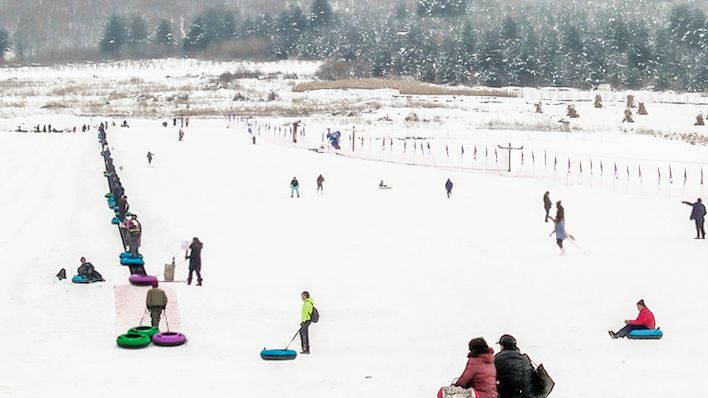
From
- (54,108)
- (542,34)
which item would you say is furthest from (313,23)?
(54,108)

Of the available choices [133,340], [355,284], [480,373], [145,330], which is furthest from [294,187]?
[480,373]

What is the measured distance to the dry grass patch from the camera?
98.9 m

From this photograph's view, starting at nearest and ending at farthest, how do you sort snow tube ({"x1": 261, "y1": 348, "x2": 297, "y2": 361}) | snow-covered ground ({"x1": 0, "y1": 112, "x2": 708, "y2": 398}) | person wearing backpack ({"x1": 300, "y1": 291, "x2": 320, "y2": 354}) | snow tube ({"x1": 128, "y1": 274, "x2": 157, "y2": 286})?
1. snow-covered ground ({"x1": 0, "y1": 112, "x2": 708, "y2": 398})
2. snow tube ({"x1": 261, "y1": 348, "x2": 297, "y2": 361})
3. person wearing backpack ({"x1": 300, "y1": 291, "x2": 320, "y2": 354})
4. snow tube ({"x1": 128, "y1": 274, "x2": 157, "y2": 286})

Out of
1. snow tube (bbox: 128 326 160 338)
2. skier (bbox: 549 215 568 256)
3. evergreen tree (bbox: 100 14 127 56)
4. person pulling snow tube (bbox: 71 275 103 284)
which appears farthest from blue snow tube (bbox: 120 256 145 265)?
evergreen tree (bbox: 100 14 127 56)

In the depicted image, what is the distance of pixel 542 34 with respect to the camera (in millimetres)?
123000

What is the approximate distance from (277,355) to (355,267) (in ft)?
30.8

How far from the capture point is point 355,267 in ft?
81.9

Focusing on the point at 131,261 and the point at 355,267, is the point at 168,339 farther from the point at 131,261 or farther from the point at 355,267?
the point at 355,267

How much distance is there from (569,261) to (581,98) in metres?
74.4

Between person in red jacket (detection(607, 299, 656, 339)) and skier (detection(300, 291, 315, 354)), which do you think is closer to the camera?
skier (detection(300, 291, 315, 354))

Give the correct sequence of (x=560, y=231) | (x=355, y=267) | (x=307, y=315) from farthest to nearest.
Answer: (x=560, y=231) < (x=355, y=267) < (x=307, y=315)

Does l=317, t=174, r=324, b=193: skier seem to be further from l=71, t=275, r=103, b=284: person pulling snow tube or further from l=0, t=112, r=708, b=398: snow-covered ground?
l=71, t=275, r=103, b=284: person pulling snow tube

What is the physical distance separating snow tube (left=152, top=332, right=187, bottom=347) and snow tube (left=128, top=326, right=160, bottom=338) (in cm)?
13

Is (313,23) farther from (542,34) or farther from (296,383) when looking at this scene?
(296,383)
